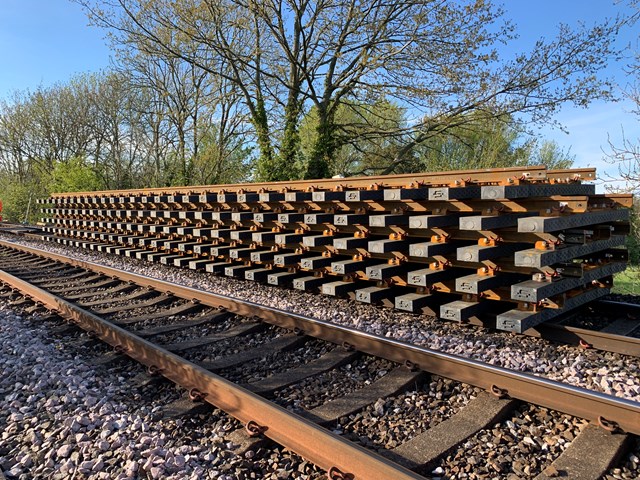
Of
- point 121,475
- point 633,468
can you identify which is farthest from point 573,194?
point 121,475

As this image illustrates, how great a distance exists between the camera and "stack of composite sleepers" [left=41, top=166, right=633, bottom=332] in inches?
187

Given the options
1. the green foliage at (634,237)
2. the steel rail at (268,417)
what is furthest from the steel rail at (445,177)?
the green foliage at (634,237)

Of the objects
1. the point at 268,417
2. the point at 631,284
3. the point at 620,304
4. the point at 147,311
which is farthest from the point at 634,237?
the point at 268,417

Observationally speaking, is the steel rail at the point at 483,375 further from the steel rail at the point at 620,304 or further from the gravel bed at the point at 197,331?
the steel rail at the point at 620,304

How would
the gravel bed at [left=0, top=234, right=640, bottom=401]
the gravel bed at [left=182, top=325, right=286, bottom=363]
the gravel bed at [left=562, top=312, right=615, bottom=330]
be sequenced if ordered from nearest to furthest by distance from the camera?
1. the gravel bed at [left=0, top=234, right=640, bottom=401]
2. the gravel bed at [left=182, top=325, right=286, bottom=363]
3. the gravel bed at [left=562, top=312, right=615, bottom=330]

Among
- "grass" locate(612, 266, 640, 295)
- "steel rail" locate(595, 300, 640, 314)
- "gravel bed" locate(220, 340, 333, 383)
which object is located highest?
"steel rail" locate(595, 300, 640, 314)

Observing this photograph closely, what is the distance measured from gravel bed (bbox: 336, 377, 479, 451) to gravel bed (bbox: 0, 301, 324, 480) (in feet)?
1.67

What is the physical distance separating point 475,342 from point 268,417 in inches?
103

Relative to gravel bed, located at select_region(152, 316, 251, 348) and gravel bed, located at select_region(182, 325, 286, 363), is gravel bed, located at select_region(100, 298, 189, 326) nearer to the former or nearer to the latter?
gravel bed, located at select_region(152, 316, 251, 348)

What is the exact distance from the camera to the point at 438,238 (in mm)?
5531

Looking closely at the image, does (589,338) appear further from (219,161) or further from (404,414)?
(219,161)

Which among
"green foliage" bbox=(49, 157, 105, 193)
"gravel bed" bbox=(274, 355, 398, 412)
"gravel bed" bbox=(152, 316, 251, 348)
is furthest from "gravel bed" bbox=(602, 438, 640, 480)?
"green foliage" bbox=(49, 157, 105, 193)

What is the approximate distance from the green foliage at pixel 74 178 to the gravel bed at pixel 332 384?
82.9ft

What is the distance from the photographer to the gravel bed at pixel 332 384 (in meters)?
3.60
